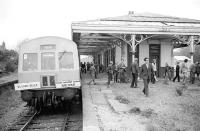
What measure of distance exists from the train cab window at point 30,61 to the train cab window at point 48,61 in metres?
0.25

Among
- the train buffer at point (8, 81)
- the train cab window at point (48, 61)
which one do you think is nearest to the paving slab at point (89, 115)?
the train cab window at point (48, 61)

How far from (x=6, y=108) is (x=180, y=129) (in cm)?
805

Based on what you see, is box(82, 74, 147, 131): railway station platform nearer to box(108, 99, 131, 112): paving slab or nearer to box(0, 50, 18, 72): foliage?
box(108, 99, 131, 112): paving slab

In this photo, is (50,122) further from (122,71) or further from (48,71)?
(122,71)

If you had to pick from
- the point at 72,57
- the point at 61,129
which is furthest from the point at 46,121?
the point at 72,57

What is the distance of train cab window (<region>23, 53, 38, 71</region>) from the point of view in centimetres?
937

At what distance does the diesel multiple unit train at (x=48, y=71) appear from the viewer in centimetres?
897

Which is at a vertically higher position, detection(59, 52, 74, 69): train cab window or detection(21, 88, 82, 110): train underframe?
detection(59, 52, 74, 69): train cab window

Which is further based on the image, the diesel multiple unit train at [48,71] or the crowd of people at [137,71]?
the crowd of people at [137,71]

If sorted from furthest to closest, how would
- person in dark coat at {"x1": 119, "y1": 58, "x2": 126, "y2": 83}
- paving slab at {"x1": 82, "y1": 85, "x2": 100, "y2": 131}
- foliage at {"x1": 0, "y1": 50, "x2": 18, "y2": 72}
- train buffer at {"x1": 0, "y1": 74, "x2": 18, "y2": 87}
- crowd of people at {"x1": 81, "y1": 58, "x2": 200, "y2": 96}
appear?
1. foliage at {"x1": 0, "y1": 50, "x2": 18, "y2": 72}
2. train buffer at {"x1": 0, "y1": 74, "x2": 18, "y2": 87}
3. person in dark coat at {"x1": 119, "y1": 58, "x2": 126, "y2": 83}
4. crowd of people at {"x1": 81, "y1": 58, "x2": 200, "y2": 96}
5. paving slab at {"x1": 82, "y1": 85, "x2": 100, "y2": 131}

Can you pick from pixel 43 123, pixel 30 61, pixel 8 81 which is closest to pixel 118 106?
pixel 43 123

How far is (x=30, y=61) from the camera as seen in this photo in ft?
31.0

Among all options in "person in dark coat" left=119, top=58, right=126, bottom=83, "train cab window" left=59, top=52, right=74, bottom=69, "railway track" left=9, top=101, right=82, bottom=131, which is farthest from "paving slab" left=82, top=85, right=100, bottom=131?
"person in dark coat" left=119, top=58, right=126, bottom=83

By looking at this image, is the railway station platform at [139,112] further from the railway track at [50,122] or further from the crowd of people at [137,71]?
the crowd of people at [137,71]
